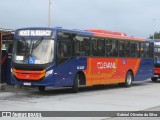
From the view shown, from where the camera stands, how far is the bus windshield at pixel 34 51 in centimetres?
1808

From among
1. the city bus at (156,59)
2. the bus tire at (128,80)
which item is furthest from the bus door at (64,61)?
the city bus at (156,59)

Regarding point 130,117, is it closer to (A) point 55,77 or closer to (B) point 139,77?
(A) point 55,77

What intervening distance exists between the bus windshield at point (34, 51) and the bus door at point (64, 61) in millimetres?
458

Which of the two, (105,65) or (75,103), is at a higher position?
(105,65)

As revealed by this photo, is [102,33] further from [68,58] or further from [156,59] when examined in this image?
[156,59]

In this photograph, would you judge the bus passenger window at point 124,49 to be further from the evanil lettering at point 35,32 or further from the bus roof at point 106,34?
the evanil lettering at point 35,32

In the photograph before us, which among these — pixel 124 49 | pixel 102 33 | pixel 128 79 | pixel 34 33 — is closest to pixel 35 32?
pixel 34 33

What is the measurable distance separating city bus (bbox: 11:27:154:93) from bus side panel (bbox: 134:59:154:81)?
1.78m

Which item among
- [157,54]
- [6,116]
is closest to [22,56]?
[6,116]

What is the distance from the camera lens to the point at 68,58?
19.1m

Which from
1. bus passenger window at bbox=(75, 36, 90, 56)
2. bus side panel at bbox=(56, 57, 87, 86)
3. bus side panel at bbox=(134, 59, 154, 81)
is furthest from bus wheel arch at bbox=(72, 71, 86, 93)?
bus side panel at bbox=(134, 59, 154, 81)

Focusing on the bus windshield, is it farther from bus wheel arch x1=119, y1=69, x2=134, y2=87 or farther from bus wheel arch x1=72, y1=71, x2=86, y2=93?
bus wheel arch x1=119, y1=69, x2=134, y2=87

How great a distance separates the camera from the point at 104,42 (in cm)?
2211

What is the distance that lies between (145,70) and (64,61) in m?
8.98
